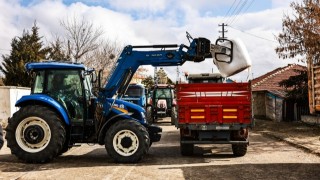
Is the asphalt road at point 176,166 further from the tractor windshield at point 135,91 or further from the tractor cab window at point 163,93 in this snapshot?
the tractor cab window at point 163,93

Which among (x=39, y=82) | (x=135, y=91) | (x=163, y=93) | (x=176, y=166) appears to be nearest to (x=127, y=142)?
(x=176, y=166)

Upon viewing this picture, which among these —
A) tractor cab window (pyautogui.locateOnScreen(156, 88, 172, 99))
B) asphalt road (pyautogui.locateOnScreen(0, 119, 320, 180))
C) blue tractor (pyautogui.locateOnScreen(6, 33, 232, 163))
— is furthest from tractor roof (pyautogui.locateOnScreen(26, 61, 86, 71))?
tractor cab window (pyautogui.locateOnScreen(156, 88, 172, 99))

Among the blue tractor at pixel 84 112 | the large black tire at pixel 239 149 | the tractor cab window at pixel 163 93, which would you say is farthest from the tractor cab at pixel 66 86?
the tractor cab window at pixel 163 93

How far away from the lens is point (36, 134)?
942 cm

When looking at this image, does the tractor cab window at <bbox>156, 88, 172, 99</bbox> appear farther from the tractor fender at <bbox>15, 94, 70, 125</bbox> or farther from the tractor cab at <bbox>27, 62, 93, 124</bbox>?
the tractor fender at <bbox>15, 94, 70, 125</bbox>

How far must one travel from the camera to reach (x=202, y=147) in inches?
502

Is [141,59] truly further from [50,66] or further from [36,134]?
[36,134]

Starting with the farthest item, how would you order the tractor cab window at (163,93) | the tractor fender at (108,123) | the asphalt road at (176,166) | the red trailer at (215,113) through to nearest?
the tractor cab window at (163,93)
the red trailer at (215,113)
the tractor fender at (108,123)
the asphalt road at (176,166)

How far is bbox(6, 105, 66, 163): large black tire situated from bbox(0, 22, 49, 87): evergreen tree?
19.1 meters

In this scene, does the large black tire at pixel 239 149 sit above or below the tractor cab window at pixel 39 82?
below

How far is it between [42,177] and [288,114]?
69.2 ft

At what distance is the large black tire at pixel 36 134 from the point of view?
9.27m

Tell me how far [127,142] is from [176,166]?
1.34 m

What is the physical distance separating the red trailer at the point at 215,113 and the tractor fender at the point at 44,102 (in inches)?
118
